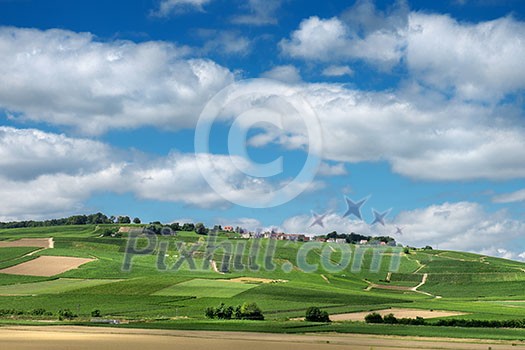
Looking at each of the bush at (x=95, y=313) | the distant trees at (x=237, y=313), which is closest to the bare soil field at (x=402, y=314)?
the distant trees at (x=237, y=313)

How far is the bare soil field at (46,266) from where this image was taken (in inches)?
6417

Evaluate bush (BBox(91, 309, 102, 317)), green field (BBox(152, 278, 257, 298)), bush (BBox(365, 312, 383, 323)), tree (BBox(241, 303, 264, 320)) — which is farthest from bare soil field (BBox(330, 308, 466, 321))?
bush (BBox(91, 309, 102, 317))

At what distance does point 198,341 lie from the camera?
216 ft

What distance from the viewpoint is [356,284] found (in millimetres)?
182750

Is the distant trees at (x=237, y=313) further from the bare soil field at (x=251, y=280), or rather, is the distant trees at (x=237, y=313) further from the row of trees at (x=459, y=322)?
the bare soil field at (x=251, y=280)

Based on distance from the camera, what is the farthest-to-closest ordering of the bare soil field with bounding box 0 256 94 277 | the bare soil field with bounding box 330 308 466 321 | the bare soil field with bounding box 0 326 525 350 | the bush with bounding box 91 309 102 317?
the bare soil field with bounding box 0 256 94 277
the bush with bounding box 91 309 102 317
the bare soil field with bounding box 330 308 466 321
the bare soil field with bounding box 0 326 525 350

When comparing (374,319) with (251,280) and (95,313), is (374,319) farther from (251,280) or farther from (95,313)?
(251,280)

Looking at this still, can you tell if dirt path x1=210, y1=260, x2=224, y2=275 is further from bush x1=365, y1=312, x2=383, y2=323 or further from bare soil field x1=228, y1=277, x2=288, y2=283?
bush x1=365, y1=312, x2=383, y2=323

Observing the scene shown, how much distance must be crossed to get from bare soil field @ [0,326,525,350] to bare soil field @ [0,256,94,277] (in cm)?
8489

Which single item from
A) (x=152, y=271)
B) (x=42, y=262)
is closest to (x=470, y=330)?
(x=152, y=271)

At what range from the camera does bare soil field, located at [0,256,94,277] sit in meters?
163

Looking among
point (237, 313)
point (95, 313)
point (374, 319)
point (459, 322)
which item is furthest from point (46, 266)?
point (459, 322)

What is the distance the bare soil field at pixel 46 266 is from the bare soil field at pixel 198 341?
84.9 m

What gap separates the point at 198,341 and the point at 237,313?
3574 centimetres
